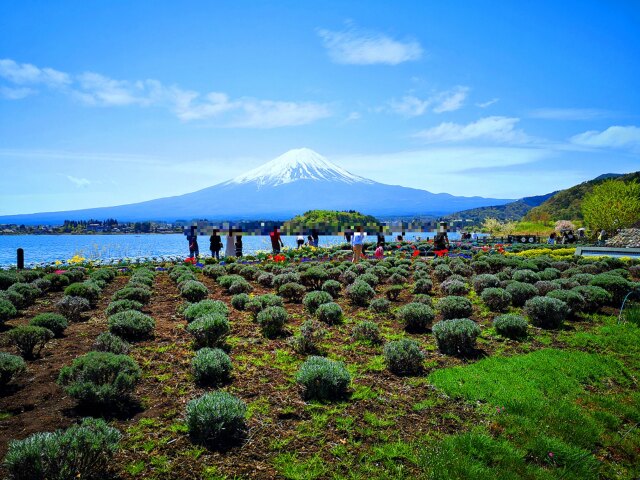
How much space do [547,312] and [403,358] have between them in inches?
188

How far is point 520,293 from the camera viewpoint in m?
11.6

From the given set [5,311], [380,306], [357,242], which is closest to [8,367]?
[5,311]

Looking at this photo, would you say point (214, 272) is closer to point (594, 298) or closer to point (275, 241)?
point (275, 241)

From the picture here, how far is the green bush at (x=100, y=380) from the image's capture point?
17.2 ft

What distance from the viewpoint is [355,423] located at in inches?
207

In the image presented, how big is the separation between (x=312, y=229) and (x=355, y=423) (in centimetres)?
3213

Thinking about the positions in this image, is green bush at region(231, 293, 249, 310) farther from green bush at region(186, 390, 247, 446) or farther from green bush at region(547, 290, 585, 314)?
green bush at region(547, 290, 585, 314)

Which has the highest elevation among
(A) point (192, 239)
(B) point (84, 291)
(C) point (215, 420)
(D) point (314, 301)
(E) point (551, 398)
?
(A) point (192, 239)

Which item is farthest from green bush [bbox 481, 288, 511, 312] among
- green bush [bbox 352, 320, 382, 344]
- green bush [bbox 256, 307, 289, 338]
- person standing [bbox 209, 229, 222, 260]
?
person standing [bbox 209, 229, 222, 260]

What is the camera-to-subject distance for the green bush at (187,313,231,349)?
26.0 ft

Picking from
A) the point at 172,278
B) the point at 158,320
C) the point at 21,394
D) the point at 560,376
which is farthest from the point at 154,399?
the point at 172,278

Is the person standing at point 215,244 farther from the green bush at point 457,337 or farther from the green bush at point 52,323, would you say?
the green bush at point 457,337

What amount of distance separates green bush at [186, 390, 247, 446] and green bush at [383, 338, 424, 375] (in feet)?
9.93

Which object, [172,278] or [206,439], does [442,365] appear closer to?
[206,439]
